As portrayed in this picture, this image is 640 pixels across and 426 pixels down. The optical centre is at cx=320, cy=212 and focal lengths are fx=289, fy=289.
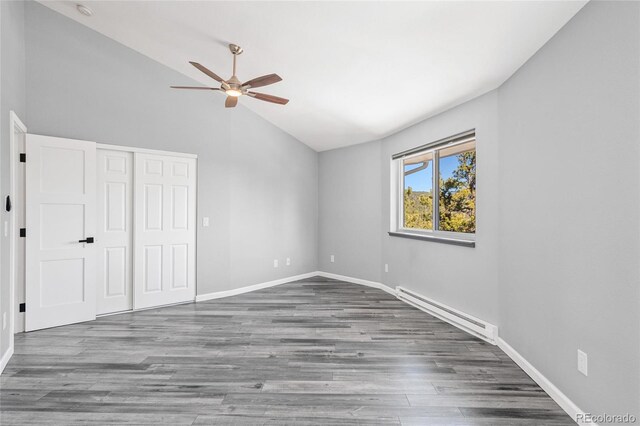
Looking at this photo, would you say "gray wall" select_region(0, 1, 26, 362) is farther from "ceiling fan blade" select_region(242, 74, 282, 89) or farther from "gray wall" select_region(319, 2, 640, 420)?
"gray wall" select_region(319, 2, 640, 420)

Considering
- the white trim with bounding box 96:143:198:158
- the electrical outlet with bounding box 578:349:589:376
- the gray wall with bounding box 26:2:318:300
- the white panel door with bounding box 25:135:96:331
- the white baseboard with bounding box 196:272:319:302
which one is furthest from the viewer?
the white baseboard with bounding box 196:272:319:302

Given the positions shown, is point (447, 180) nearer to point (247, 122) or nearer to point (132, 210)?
point (247, 122)

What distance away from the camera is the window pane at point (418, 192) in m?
4.14

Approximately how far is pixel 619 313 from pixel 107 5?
16.4 feet

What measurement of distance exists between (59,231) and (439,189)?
4721 millimetres

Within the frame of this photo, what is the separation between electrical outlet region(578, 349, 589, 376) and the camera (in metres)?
1.79

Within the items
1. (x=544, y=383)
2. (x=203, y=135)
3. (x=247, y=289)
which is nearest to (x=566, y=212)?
(x=544, y=383)

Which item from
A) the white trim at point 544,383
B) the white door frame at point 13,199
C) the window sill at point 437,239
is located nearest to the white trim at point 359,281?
the window sill at point 437,239

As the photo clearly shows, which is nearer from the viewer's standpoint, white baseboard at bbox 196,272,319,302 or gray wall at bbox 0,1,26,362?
gray wall at bbox 0,1,26,362

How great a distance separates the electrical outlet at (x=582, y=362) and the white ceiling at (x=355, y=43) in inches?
85.9

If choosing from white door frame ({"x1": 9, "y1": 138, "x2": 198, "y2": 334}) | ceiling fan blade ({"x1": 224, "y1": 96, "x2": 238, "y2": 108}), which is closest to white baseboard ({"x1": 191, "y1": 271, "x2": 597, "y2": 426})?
white door frame ({"x1": 9, "y1": 138, "x2": 198, "y2": 334})

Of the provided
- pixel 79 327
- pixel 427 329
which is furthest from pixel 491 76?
pixel 79 327

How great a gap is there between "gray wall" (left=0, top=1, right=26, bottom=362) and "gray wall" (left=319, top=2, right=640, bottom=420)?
4304 millimetres

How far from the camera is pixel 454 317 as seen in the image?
332cm
